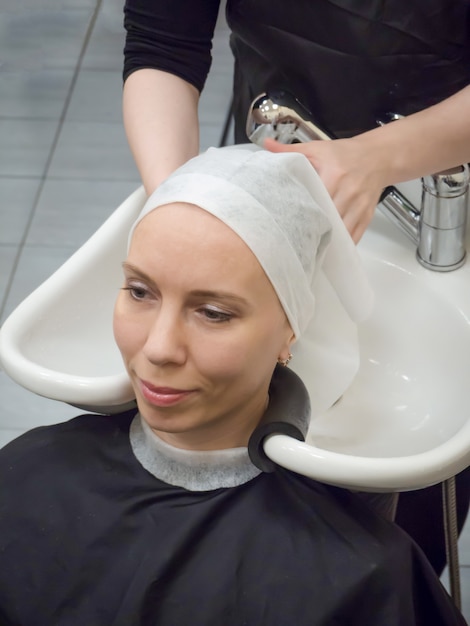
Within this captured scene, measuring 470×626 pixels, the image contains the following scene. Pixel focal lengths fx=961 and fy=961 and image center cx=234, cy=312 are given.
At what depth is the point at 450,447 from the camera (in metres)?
1.14

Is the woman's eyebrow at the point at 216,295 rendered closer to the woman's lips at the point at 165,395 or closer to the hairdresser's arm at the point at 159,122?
the woman's lips at the point at 165,395

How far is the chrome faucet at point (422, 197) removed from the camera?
4.25 feet

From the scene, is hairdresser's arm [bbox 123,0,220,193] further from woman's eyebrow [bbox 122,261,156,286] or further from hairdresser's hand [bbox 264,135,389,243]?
woman's eyebrow [bbox 122,261,156,286]

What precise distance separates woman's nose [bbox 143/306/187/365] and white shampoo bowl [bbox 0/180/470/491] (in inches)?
7.7

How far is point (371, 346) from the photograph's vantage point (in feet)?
4.74

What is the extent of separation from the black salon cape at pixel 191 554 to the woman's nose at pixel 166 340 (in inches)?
9.9

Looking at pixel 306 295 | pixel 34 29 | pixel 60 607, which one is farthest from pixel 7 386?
pixel 34 29

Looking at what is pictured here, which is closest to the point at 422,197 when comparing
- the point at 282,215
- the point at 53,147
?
the point at 282,215

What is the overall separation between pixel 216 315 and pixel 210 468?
25 centimetres

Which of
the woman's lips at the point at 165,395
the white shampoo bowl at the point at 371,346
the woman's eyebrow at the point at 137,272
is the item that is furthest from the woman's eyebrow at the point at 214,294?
the white shampoo bowl at the point at 371,346

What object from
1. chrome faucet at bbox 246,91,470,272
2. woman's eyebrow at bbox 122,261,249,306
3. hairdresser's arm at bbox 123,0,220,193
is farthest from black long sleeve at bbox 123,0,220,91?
woman's eyebrow at bbox 122,261,249,306

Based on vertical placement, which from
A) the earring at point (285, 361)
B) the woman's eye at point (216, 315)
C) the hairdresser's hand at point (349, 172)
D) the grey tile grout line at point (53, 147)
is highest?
the hairdresser's hand at point (349, 172)

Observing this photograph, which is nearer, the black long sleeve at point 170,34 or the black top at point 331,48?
the black top at point 331,48

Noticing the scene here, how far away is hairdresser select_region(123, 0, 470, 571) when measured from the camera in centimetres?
125
